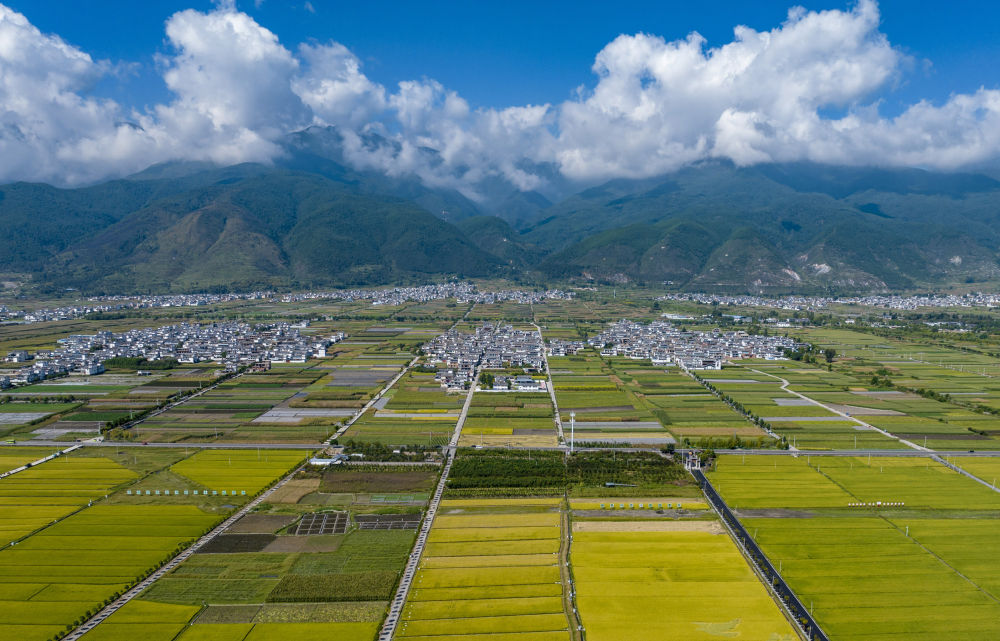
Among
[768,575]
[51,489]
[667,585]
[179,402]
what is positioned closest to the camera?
[667,585]

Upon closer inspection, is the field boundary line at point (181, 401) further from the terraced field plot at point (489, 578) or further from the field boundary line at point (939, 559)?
the field boundary line at point (939, 559)

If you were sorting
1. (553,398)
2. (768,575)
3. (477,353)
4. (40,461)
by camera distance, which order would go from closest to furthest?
(768,575), (40,461), (553,398), (477,353)

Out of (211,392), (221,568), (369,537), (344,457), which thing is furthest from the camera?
(211,392)

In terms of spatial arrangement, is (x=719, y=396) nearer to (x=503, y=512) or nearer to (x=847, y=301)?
(x=503, y=512)

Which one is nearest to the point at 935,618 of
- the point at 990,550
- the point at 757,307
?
the point at 990,550

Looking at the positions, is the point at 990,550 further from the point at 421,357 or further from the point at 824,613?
the point at 421,357

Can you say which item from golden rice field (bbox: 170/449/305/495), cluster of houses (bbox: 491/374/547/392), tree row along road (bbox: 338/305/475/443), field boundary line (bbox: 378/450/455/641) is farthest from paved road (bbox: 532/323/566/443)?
golden rice field (bbox: 170/449/305/495)

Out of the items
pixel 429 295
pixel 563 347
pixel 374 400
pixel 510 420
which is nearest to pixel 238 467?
pixel 374 400
